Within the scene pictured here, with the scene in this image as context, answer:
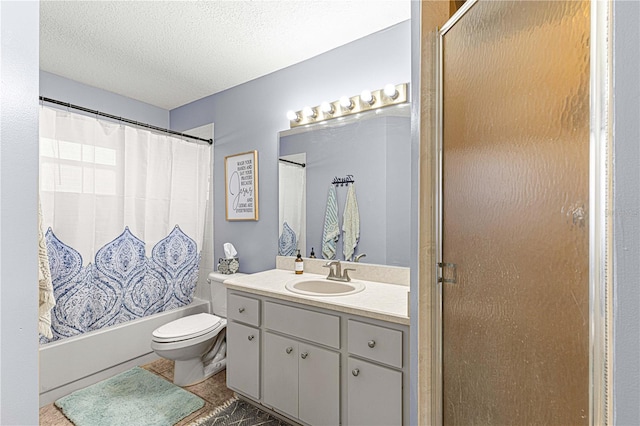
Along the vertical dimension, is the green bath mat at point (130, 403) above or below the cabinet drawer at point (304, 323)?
below

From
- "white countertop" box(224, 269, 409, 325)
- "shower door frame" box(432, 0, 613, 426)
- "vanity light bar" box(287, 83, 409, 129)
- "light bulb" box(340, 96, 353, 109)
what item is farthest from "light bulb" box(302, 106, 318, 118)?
"shower door frame" box(432, 0, 613, 426)

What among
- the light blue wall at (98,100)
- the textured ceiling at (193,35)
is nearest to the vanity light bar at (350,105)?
the textured ceiling at (193,35)

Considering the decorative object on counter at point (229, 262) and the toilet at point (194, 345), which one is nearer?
the toilet at point (194, 345)

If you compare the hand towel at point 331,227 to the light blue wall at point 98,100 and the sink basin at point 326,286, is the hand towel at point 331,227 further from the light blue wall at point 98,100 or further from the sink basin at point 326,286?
the light blue wall at point 98,100

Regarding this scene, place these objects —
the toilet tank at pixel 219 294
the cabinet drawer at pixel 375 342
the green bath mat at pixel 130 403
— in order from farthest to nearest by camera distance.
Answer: the toilet tank at pixel 219 294 < the green bath mat at pixel 130 403 < the cabinet drawer at pixel 375 342

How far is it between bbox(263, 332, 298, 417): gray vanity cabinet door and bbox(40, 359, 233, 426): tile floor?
46 centimetres

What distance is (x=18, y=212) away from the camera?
699mm

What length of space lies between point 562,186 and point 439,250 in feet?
1.62

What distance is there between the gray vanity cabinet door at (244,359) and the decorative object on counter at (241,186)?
0.99m

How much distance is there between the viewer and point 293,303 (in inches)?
68.4

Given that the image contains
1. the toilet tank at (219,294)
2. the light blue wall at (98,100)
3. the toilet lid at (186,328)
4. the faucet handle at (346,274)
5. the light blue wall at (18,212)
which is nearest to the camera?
the light blue wall at (18,212)

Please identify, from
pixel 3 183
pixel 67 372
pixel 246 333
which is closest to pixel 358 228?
pixel 246 333

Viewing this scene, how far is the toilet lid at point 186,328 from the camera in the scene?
2.12 metres

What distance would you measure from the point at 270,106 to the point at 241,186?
2.42ft
